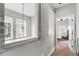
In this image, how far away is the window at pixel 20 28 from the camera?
117 cm

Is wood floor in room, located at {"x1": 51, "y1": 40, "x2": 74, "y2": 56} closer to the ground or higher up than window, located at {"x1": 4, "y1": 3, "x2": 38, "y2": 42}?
closer to the ground

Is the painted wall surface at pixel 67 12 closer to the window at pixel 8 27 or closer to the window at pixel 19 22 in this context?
the window at pixel 19 22

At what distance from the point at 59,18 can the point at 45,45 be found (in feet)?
1.38

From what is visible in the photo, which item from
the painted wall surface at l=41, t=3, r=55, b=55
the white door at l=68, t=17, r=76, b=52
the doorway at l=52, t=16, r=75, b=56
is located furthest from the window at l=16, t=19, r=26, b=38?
the white door at l=68, t=17, r=76, b=52

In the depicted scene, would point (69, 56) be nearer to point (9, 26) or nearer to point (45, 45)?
point (45, 45)

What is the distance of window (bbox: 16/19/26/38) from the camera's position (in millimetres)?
1168

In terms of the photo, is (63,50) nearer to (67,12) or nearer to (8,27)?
(67,12)

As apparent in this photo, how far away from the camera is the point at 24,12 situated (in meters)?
1.21

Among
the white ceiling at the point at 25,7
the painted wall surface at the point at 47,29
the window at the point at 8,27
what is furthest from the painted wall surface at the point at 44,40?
the window at the point at 8,27

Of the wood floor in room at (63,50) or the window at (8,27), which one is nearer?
the window at (8,27)

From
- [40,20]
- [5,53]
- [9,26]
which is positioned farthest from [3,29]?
[40,20]

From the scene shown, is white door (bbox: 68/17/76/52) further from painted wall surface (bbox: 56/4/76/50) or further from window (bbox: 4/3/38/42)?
window (bbox: 4/3/38/42)

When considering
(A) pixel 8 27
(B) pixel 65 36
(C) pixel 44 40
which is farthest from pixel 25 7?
(B) pixel 65 36

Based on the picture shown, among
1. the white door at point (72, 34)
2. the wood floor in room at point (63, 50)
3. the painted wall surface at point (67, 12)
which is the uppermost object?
the painted wall surface at point (67, 12)
